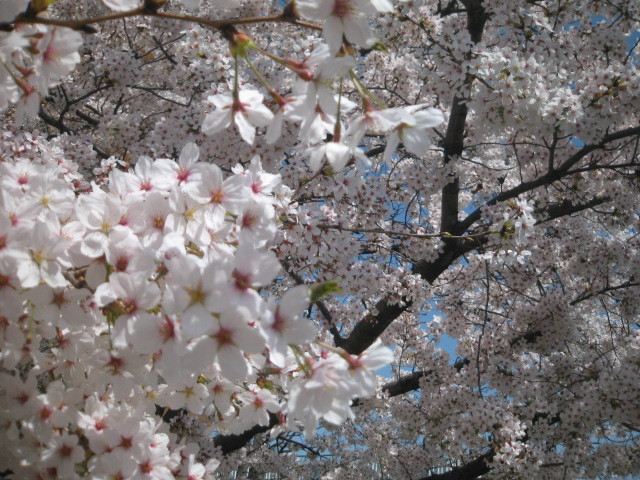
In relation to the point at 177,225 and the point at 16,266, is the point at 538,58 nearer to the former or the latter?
the point at 177,225

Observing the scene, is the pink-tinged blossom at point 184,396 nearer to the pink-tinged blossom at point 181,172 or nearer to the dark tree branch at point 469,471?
the pink-tinged blossom at point 181,172

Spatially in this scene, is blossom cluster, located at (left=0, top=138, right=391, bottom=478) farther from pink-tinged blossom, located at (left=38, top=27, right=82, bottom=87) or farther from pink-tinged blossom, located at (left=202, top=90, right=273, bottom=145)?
pink-tinged blossom, located at (left=38, top=27, right=82, bottom=87)

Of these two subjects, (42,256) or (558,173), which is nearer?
(42,256)

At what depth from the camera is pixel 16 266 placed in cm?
99

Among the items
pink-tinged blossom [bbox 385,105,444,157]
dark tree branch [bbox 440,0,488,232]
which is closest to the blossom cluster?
pink-tinged blossom [bbox 385,105,444,157]

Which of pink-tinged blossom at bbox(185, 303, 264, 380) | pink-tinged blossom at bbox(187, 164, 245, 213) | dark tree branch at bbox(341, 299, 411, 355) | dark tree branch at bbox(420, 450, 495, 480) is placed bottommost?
dark tree branch at bbox(420, 450, 495, 480)

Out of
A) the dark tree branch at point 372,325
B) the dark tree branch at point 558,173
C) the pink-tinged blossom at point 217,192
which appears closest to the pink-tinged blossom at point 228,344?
the pink-tinged blossom at point 217,192

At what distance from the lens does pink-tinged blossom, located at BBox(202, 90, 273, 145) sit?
1186 mm

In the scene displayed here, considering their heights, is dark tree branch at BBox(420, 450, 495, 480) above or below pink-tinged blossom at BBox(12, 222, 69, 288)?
below

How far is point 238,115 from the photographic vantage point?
119 cm

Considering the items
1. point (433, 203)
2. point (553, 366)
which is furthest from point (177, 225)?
point (433, 203)

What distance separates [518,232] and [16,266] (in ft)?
8.73

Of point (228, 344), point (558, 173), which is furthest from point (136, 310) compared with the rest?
point (558, 173)

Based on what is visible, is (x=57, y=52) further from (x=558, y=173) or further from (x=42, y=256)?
(x=558, y=173)
